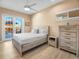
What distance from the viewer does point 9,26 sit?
5.36m

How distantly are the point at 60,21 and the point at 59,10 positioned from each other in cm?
76

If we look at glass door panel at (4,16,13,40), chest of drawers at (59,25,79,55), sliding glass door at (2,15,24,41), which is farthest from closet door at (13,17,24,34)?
chest of drawers at (59,25,79,55)

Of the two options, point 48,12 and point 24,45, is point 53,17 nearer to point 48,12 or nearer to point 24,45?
point 48,12

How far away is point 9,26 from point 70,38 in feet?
16.6

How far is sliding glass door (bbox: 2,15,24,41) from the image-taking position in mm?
4974

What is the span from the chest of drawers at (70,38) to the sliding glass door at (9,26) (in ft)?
14.5

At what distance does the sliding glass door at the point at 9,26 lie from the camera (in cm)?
497

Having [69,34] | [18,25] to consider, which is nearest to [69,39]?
[69,34]

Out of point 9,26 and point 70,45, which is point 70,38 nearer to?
point 70,45

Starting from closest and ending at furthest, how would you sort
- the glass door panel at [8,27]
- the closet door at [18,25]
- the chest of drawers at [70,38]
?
the chest of drawers at [70,38], the glass door panel at [8,27], the closet door at [18,25]

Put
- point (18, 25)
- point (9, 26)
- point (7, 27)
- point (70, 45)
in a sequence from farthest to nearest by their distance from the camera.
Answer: point (18, 25) < point (9, 26) < point (7, 27) < point (70, 45)

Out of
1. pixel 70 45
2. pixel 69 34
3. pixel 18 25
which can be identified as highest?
pixel 18 25

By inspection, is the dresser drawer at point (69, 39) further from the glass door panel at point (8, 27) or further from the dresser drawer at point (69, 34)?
the glass door panel at point (8, 27)

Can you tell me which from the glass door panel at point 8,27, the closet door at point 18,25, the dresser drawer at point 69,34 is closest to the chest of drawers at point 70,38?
the dresser drawer at point 69,34
